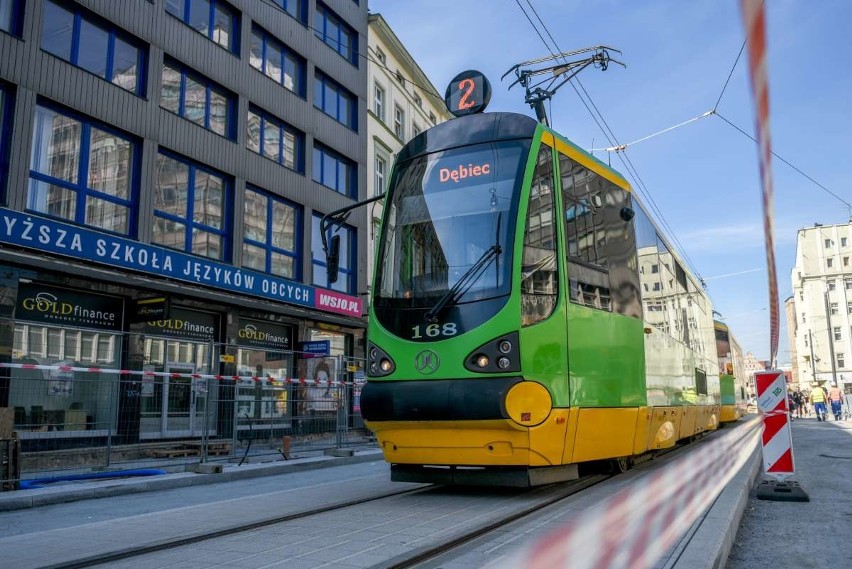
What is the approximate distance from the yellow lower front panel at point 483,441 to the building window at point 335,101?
18311 millimetres

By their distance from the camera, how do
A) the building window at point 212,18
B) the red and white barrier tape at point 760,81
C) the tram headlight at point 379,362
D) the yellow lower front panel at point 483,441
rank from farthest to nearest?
the building window at point 212,18, the tram headlight at point 379,362, the yellow lower front panel at point 483,441, the red and white barrier tape at point 760,81

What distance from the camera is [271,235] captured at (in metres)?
20.2

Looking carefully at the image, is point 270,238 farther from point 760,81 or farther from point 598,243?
point 760,81

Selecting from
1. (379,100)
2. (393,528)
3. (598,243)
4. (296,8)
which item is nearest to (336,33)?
(296,8)

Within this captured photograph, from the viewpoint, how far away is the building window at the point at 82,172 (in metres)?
13.8

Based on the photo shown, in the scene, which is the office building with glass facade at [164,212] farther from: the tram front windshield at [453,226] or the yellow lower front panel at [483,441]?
the yellow lower front panel at [483,441]

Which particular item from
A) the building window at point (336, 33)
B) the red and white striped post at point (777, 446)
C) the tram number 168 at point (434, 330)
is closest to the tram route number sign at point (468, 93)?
the tram number 168 at point (434, 330)

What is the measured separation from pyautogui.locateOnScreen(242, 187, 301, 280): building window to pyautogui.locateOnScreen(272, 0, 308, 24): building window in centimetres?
640

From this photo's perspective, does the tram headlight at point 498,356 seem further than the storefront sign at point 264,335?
No

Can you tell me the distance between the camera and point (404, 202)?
24.3 ft

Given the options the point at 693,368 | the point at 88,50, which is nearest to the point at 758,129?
the point at 693,368

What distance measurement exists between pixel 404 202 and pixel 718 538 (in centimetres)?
442

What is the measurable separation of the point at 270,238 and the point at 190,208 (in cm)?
318

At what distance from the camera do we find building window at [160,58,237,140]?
56.6 feet
